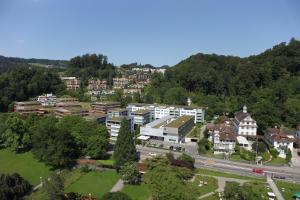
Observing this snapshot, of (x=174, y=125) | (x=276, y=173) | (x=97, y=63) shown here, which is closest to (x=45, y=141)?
(x=174, y=125)

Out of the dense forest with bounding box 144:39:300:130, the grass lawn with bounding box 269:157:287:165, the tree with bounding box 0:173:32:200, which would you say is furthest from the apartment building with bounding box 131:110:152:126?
the tree with bounding box 0:173:32:200

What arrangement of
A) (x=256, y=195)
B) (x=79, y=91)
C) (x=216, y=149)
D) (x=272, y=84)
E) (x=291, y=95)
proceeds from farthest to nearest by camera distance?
1. (x=79, y=91)
2. (x=272, y=84)
3. (x=291, y=95)
4. (x=216, y=149)
5. (x=256, y=195)

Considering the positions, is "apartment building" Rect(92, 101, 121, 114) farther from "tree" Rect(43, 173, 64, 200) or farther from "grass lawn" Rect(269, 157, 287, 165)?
"tree" Rect(43, 173, 64, 200)

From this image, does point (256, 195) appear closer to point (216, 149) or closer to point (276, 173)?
point (276, 173)

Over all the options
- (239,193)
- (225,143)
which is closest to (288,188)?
(239,193)

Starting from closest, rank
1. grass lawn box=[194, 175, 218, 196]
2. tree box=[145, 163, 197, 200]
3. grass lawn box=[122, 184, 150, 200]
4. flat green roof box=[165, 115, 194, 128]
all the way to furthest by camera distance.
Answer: tree box=[145, 163, 197, 200]
grass lawn box=[122, 184, 150, 200]
grass lawn box=[194, 175, 218, 196]
flat green roof box=[165, 115, 194, 128]
